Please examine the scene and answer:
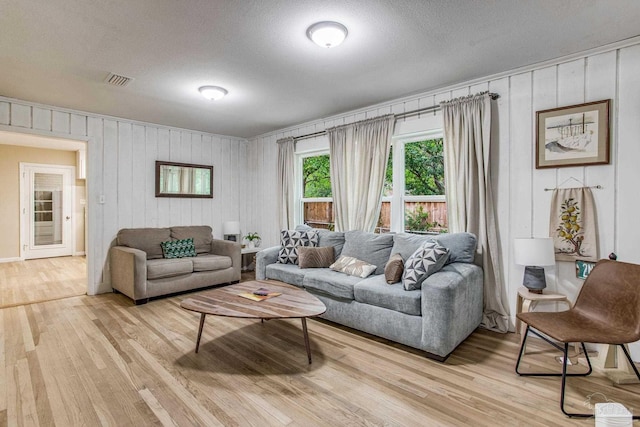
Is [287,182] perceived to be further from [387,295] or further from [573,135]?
[573,135]

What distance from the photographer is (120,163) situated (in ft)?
15.4

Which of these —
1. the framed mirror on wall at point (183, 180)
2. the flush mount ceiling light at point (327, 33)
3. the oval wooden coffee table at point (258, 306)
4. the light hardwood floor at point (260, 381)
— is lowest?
the light hardwood floor at point (260, 381)

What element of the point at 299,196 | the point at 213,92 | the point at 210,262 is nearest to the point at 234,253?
the point at 210,262

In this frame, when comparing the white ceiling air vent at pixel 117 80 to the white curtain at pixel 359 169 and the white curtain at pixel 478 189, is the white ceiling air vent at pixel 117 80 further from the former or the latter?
the white curtain at pixel 478 189

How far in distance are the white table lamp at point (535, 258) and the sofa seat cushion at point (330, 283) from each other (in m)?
1.44

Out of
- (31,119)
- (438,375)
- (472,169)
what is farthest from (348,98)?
(31,119)

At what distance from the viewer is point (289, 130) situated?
17.5 ft

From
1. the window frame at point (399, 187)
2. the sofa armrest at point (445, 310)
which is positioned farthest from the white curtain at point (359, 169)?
the sofa armrest at point (445, 310)

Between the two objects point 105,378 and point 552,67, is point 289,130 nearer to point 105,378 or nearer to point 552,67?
point 552,67

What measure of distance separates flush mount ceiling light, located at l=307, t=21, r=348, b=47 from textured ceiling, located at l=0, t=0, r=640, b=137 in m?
0.06

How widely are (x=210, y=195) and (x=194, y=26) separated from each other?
146 inches

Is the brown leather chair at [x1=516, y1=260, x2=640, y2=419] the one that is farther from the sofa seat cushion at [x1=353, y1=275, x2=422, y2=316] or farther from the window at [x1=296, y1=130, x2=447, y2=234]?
the window at [x1=296, y1=130, x2=447, y2=234]

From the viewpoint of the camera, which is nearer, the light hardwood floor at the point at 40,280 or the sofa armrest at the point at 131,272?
the sofa armrest at the point at 131,272

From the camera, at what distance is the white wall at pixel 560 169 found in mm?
2512
